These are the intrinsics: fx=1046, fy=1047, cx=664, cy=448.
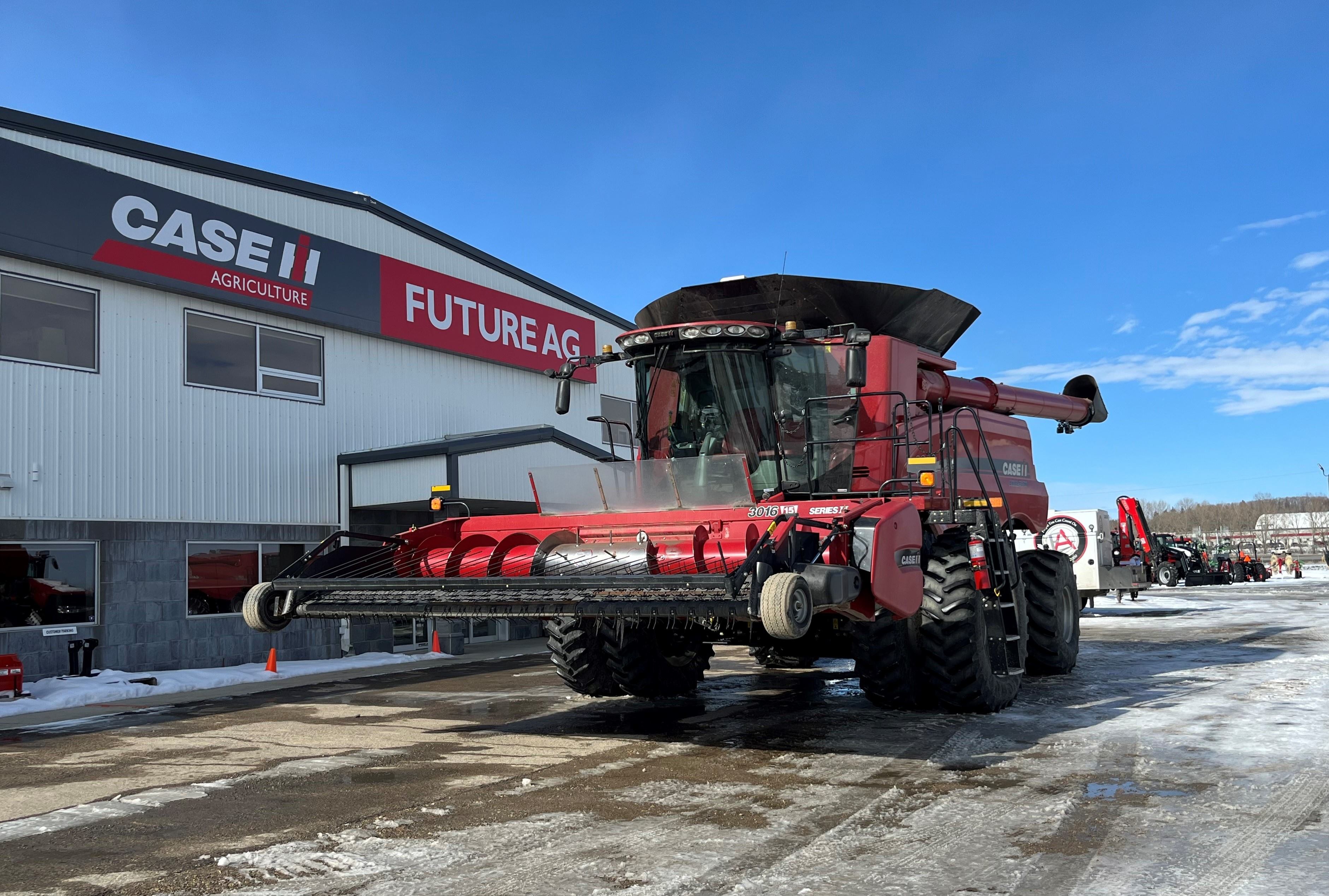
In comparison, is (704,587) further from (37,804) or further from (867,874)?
(37,804)

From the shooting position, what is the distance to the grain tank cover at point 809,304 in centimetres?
965

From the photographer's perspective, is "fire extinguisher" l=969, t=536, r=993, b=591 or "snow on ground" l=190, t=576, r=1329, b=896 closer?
"snow on ground" l=190, t=576, r=1329, b=896

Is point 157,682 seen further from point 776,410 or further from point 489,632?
point 776,410

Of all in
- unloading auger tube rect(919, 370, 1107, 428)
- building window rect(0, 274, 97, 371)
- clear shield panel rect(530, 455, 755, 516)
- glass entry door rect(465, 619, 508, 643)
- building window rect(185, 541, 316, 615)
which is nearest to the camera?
clear shield panel rect(530, 455, 755, 516)

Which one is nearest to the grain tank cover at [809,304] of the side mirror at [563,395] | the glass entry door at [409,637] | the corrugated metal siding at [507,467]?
the side mirror at [563,395]

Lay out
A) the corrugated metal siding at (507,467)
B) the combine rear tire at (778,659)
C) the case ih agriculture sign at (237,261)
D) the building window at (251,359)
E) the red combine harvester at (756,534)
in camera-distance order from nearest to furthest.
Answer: the red combine harvester at (756,534)
the combine rear tire at (778,659)
the case ih agriculture sign at (237,261)
the building window at (251,359)
the corrugated metal siding at (507,467)

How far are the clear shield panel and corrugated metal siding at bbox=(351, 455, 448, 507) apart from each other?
7.54 m

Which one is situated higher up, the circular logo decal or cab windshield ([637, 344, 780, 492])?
cab windshield ([637, 344, 780, 492])

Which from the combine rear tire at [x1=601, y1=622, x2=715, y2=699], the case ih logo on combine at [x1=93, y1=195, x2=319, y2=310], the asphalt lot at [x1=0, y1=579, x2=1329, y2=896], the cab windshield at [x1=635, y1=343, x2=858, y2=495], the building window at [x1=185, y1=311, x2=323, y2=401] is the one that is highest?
the case ih logo on combine at [x1=93, y1=195, x2=319, y2=310]

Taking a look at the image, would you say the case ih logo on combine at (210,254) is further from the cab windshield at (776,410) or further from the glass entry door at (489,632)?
the cab windshield at (776,410)

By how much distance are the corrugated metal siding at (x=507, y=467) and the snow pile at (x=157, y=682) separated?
2998mm

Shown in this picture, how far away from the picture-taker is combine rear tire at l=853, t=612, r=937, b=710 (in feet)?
27.1

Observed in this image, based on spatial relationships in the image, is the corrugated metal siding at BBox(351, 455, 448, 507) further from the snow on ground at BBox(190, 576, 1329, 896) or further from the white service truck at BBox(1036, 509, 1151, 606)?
the white service truck at BBox(1036, 509, 1151, 606)

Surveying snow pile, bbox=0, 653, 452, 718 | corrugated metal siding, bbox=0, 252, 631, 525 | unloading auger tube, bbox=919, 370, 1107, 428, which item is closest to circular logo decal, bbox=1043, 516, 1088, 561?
unloading auger tube, bbox=919, 370, 1107, 428
